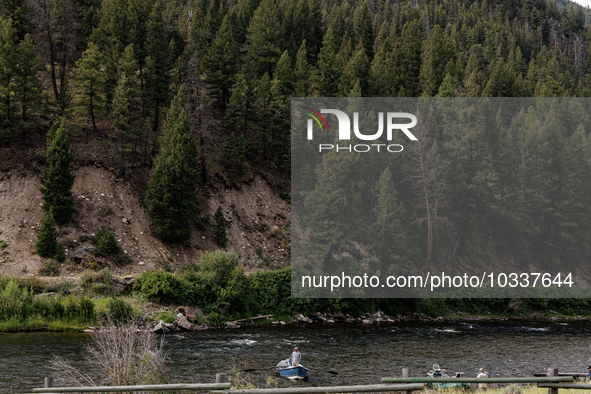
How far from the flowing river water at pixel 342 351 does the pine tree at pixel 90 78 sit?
30508mm

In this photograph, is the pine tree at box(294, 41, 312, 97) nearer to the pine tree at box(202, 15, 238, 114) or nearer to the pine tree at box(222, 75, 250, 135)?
the pine tree at box(222, 75, 250, 135)

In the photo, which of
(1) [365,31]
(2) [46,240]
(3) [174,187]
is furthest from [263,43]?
(2) [46,240]

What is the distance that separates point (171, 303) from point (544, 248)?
2156 inches

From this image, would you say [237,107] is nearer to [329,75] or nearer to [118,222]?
[329,75]

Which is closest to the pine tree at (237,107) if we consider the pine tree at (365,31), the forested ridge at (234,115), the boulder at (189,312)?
the forested ridge at (234,115)

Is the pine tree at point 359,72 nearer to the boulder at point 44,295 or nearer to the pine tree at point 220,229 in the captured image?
the pine tree at point 220,229

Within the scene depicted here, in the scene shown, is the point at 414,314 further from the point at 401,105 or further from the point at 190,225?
the point at 401,105

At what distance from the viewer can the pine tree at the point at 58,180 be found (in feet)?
164

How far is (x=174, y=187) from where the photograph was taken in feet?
181

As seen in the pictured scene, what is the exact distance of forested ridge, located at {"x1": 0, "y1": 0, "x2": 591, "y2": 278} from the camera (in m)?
56.4

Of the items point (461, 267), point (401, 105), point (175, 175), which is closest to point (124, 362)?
point (175, 175)

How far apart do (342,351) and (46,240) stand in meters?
28.4

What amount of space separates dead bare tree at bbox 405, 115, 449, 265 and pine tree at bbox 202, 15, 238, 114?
26.5m
